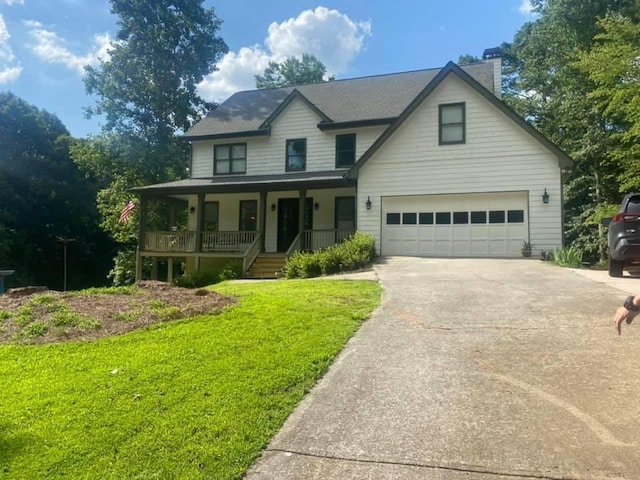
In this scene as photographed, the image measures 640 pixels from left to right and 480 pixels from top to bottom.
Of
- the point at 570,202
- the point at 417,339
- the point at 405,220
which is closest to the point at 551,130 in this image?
the point at 570,202

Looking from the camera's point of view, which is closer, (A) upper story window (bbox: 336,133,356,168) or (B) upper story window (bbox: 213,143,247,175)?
(A) upper story window (bbox: 336,133,356,168)

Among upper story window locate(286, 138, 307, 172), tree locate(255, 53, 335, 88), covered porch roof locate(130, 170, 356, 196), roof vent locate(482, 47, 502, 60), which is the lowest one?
covered porch roof locate(130, 170, 356, 196)

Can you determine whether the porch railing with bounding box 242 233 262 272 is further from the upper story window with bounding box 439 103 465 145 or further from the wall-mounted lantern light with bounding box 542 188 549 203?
the wall-mounted lantern light with bounding box 542 188 549 203

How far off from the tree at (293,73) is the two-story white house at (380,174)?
19.4m

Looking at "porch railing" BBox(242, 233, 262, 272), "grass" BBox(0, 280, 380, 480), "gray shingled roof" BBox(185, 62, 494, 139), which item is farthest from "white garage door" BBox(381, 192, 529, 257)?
"grass" BBox(0, 280, 380, 480)

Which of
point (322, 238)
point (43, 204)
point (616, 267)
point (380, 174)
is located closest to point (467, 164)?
point (380, 174)

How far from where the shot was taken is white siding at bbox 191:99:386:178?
20688mm

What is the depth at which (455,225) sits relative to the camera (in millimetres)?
17266

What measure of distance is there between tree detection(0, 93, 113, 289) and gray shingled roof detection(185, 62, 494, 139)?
77.8 ft

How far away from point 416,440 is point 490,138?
15.2m

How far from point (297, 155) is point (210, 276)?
6.97m

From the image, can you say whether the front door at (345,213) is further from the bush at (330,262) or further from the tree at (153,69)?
the tree at (153,69)

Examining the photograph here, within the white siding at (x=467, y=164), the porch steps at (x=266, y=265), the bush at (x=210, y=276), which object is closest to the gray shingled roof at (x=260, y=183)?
the white siding at (x=467, y=164)

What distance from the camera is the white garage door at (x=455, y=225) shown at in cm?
1664
